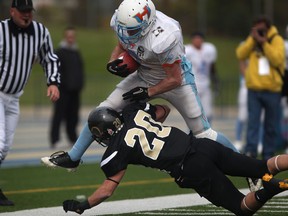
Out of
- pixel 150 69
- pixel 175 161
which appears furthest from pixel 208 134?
pixel 175 161

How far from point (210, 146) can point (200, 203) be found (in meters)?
1.46

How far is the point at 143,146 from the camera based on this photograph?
6641 millimetres

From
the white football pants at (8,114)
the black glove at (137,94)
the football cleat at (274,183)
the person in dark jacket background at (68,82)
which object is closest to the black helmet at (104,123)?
the black glove at (137,94)

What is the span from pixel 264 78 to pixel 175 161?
4989mm

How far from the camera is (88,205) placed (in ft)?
21.7

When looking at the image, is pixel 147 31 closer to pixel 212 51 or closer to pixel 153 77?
pixel 153 77

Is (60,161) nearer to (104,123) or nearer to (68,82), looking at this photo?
(104,123)

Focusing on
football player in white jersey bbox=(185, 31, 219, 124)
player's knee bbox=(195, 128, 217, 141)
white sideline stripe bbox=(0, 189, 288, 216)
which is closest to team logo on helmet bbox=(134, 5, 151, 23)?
player's knee bbox=(195, 128, 217, 141)

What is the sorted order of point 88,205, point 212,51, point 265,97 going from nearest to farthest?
point 88,205 → point 265,97 → point 212,51

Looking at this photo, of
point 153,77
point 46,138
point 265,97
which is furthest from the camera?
point 46,138

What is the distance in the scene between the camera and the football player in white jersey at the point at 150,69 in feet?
24.8

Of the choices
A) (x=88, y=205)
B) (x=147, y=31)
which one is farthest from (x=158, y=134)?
(x=147, y=31)

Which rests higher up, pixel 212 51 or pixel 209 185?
pixel 209 185

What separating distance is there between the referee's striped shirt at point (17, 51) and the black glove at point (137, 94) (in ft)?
4.08
